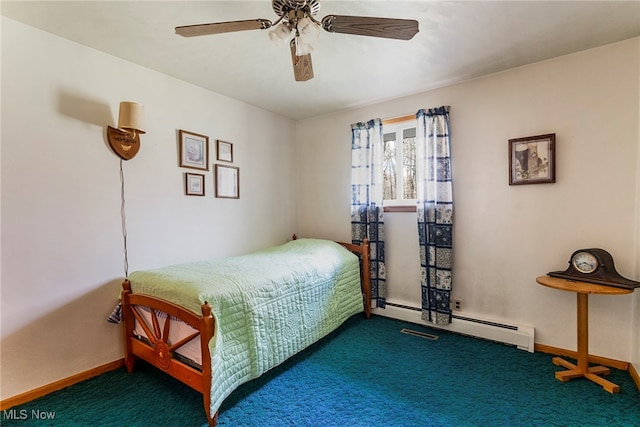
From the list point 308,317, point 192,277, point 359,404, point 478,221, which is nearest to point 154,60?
point 192,277

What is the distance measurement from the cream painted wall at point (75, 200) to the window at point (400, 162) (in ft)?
6.54

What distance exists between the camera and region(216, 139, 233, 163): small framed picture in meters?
3.04

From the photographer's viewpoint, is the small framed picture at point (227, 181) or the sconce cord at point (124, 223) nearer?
the sconce cord at point (124, 223)

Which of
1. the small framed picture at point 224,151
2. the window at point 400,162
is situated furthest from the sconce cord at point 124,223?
the window at point 400,162

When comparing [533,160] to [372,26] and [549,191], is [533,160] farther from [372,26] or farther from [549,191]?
[372,26]

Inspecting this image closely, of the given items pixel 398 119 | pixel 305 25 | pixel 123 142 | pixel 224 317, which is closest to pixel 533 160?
pixel 398 119

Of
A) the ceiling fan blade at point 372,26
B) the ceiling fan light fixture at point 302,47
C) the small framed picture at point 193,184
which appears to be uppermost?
the ceiling fan blade at point 372,26

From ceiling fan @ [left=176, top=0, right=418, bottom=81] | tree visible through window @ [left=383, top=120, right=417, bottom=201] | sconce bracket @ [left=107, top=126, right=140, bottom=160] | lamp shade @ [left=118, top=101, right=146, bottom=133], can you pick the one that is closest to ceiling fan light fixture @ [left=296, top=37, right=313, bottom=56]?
ceiling fan @ [left=176, top=0, right=418, bottom=81]

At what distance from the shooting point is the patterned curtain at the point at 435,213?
2834mm

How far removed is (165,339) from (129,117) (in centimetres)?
163

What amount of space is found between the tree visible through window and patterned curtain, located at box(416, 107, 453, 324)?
0.23m

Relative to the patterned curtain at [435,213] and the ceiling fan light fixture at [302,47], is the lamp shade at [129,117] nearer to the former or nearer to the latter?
the ceiling fan light fixture at [302,47]


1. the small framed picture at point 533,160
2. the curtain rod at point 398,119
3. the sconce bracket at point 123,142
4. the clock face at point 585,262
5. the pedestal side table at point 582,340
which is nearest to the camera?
the pedestal side table at point 582,340

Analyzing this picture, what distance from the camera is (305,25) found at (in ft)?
4.79
